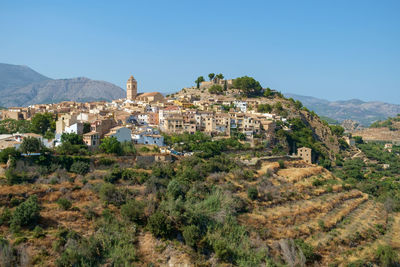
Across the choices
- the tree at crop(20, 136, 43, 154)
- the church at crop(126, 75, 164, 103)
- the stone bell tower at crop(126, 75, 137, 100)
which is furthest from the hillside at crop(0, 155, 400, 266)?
the stone bell tower at crop(126, 75, 137, 100)

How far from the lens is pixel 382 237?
26.2m

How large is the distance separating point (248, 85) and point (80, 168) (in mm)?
41749

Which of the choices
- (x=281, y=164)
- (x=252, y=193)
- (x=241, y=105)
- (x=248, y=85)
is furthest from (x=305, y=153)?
(x=248, y=85)

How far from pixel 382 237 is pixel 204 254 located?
46.0 ft

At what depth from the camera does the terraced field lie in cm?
2319

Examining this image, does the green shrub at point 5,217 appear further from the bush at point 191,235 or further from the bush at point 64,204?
the bush at point 191,235

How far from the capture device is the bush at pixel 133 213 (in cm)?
2116

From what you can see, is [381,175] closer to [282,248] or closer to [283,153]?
[283,153]

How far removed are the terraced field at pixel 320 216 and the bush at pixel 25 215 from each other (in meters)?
12.3

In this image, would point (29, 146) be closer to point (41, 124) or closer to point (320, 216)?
point (41, 124)

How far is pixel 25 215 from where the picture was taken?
19172 millimetres

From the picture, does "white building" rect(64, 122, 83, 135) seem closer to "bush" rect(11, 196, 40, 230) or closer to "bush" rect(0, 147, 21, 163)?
"bush" rect(0, 147, 21, 163)

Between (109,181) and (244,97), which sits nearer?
(109,181)

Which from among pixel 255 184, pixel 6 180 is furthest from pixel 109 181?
pixel 255 184
